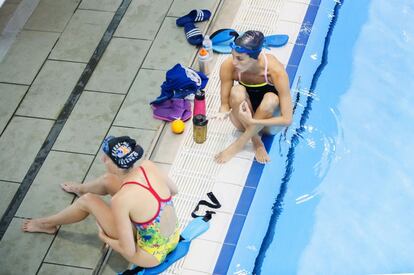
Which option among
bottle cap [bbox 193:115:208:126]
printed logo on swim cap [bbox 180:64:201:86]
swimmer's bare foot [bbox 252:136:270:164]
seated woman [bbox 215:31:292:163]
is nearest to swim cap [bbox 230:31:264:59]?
seated woman [bbox 215:31:292:163]

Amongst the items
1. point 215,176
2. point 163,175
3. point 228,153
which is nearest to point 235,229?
point 215,176

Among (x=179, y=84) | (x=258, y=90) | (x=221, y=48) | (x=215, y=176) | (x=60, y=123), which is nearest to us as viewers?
(x=258, y=90)

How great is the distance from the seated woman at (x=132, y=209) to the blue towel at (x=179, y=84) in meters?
1.41

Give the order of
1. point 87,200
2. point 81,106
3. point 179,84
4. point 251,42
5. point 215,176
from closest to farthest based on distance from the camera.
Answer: point 87,200
point 251,42
point 215,176
point 179,84
point 81,106

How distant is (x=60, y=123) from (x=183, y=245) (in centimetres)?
194

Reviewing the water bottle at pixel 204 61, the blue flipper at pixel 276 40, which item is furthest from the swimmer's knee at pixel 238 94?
the blue flipper at pixel 276 40

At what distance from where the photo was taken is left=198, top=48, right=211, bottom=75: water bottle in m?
7.13

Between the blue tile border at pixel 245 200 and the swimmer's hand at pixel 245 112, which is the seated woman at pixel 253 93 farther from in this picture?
the blue tile border at pixel 245 200

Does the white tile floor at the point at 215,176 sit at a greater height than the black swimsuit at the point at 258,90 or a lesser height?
lesser

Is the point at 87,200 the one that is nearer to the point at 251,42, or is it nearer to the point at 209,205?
the point at 209,205

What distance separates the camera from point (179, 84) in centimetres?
682

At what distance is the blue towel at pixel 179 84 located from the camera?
22.4ft

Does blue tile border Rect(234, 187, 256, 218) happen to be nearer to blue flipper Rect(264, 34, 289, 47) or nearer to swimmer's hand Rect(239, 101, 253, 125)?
swimmer's hand Rect(239, 101, 253, 125)

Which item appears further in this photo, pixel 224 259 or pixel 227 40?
pixel 227 40
